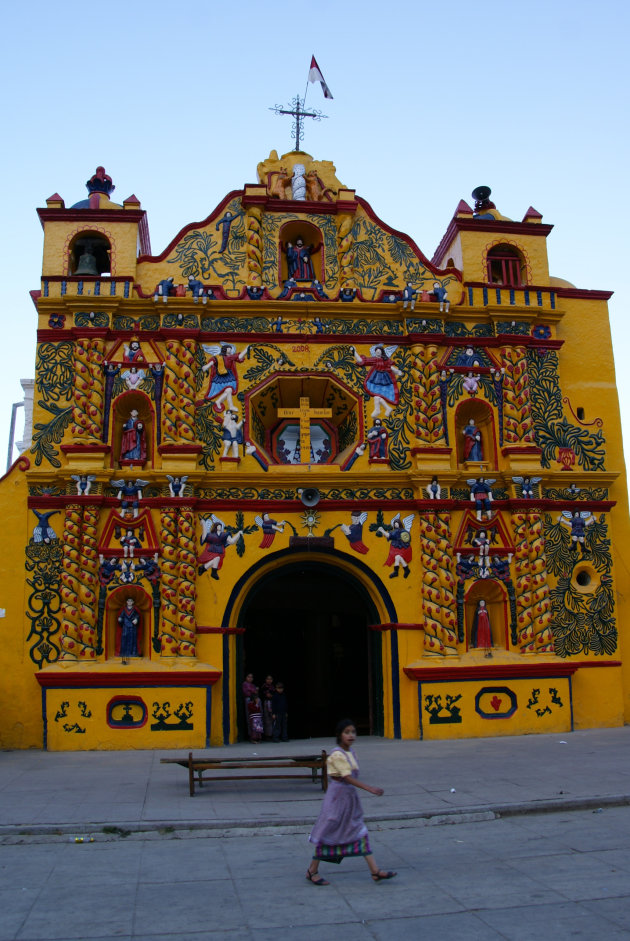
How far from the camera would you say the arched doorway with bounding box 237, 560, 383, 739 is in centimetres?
1988

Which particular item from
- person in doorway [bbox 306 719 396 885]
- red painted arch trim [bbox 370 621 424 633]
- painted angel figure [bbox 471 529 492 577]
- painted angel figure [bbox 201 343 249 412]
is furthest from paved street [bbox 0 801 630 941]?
painted angel figure [bbox 201 343 249 412]

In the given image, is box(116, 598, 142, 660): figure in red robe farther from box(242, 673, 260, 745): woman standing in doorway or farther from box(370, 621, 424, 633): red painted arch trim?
box(370, 621, 424, 633): red painted arch trim

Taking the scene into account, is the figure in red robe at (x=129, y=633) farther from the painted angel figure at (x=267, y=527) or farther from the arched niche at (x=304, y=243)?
the arched niche at (x=304, y=243)

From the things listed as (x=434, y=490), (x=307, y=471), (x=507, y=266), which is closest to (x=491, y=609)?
(x=434, y=490)

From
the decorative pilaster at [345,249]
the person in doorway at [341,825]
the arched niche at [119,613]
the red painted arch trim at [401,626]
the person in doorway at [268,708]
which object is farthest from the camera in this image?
the decorative pilaster at [345,249]

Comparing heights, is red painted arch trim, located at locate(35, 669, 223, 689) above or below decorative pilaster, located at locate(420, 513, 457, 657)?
below

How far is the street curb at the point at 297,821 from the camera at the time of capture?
841 cm

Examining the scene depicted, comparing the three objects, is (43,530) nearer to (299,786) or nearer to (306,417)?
(306,417)

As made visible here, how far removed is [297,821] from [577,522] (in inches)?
392

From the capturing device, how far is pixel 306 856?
306 inches

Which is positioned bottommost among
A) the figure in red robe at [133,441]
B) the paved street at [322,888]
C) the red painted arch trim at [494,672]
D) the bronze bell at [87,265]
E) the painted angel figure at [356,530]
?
the paved street at [322,888]

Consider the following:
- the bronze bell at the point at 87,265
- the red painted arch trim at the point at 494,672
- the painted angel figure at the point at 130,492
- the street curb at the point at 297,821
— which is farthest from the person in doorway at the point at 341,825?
the bronze bell at the point at 87,265

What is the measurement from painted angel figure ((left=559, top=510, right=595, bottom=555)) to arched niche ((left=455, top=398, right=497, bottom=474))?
177cm

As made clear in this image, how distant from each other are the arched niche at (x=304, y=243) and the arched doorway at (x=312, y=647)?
6817 mm
